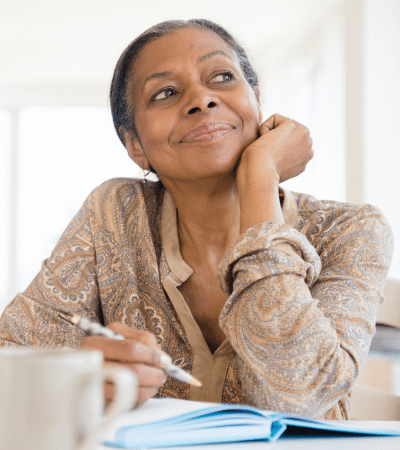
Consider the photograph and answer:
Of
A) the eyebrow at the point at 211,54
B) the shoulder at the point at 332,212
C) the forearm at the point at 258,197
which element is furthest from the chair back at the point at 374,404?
the eyebrow at the point at 211,54

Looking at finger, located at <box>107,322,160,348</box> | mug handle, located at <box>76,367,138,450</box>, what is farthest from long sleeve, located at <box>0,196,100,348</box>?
mug handle, located at <box>76,367,138,450</box>

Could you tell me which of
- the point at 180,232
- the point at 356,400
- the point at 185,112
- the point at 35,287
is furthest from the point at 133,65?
the point at 356,400

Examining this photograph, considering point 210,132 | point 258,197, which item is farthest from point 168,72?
point 258,197

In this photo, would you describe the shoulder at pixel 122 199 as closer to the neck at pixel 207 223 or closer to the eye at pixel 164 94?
the neck at pixel 207 223

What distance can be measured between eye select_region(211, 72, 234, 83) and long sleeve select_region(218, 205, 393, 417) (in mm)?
479

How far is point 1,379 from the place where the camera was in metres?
0.36

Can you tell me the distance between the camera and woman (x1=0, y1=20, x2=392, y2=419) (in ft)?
2.89

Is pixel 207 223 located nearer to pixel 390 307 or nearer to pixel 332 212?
pixel 332 212

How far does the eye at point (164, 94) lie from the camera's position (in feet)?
4.25

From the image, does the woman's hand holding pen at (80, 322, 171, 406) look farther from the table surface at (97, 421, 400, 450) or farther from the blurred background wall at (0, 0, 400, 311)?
the blurred background wall at (0, 0, 400, 311)

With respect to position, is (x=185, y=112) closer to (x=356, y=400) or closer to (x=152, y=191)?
(x=152, y=191)

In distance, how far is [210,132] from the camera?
120 cm

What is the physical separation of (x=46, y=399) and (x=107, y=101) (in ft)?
19.4

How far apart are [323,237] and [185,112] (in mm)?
412
